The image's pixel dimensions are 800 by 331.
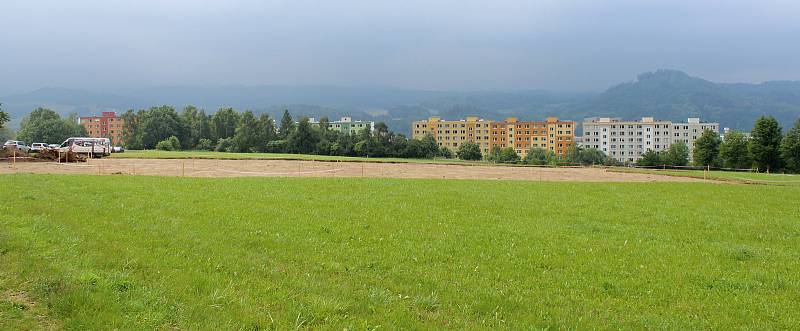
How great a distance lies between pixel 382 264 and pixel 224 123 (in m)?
119

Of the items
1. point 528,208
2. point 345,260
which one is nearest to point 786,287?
point 345,260

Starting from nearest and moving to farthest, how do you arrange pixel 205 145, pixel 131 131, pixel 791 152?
pixel 791 152 < pixel 205 145 < pixel 131 131

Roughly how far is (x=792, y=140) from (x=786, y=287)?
74.0 meters

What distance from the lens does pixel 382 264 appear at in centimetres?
873

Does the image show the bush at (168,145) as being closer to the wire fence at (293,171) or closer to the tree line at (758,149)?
the wire fence at (293,171)

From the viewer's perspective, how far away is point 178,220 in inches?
467

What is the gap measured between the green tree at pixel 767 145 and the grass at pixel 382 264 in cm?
6504

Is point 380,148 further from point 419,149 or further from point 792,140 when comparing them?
point 792,140

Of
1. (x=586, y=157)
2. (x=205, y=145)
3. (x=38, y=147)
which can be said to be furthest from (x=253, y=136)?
(x=586, y=157)

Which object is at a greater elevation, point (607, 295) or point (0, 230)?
point (0, 230)

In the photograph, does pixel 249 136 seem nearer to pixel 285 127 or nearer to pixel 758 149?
pixel 285 127

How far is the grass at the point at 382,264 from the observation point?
6.30 meters

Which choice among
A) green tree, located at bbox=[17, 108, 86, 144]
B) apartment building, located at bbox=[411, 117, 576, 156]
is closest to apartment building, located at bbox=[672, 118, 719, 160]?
apartment building, located at bbox=[411, 117, 576, 156]

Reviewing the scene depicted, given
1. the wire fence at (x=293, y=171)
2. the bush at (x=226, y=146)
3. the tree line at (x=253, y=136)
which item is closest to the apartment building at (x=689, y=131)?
the tree line at (x=253, y=136)
